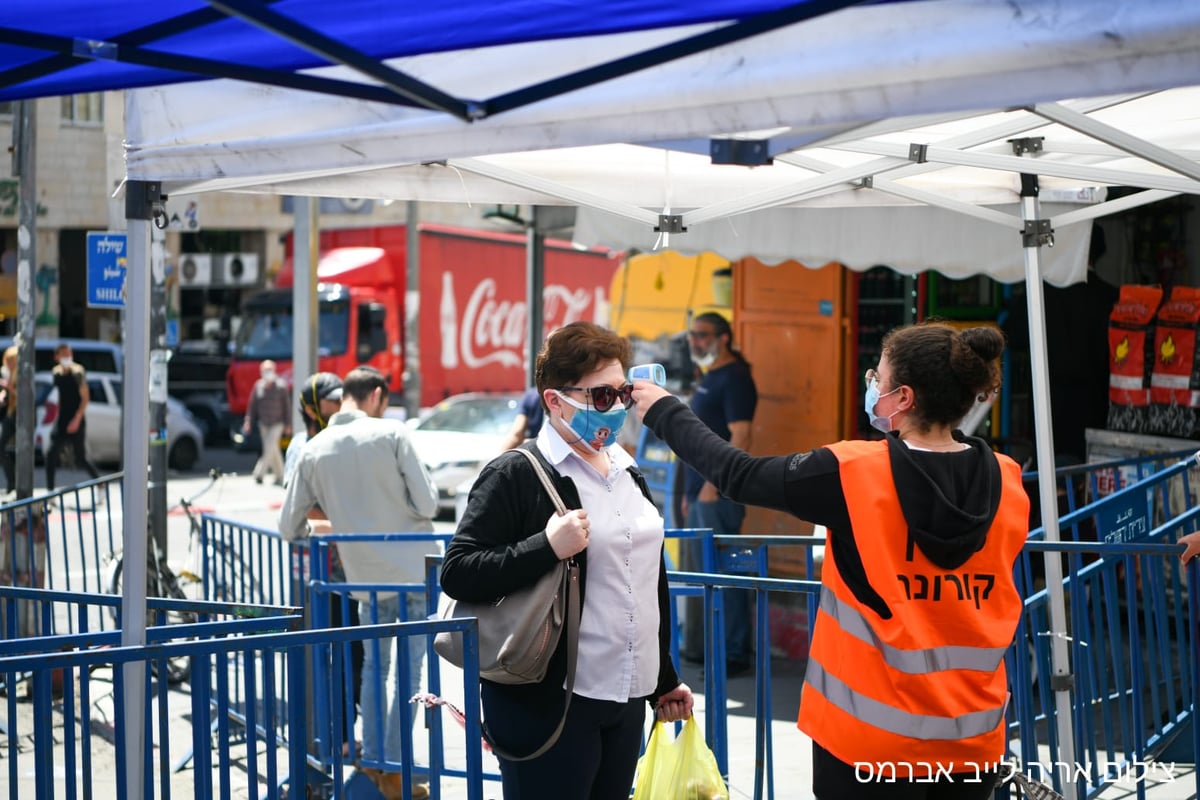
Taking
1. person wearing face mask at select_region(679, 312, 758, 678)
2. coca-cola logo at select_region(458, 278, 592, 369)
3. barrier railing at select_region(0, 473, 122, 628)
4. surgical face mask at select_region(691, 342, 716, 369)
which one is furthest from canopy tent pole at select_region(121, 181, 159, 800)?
coca-cola logo at select_region(458, 278, 592, 369)

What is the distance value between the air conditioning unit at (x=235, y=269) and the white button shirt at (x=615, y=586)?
3245cm

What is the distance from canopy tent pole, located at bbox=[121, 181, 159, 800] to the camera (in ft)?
11.3

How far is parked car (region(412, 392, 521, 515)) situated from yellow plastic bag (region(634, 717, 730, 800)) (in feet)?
40.1

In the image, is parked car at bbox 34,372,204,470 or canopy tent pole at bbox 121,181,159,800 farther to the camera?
parked car at bbox 34,372,204,470

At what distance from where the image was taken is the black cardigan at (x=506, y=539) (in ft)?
11.3

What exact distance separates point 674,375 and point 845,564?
313 inches

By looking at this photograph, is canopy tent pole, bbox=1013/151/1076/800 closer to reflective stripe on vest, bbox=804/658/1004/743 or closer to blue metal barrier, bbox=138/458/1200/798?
blue metal barrier, bbox=138/458/1200/798

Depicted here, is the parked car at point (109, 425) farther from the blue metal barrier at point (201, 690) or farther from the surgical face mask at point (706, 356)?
the blue metal barrier at point (201, 690)

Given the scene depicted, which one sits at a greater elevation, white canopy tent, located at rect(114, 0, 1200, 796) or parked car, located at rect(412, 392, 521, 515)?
white canopy tent, located at rect(114, 0, 1200, 796)

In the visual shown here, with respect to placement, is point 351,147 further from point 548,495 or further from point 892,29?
point 892,29

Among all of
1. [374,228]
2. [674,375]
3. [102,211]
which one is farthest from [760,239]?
[102,211]

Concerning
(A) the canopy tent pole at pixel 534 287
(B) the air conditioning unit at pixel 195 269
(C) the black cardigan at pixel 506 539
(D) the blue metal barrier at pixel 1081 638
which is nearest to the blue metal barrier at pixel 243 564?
(D) the blue metal barrier at pixel 1081 638

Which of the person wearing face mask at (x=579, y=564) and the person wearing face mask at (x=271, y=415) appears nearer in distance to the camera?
the person wearing face mask at (x=579, y=564)

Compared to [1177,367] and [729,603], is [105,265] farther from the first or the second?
[1177,367]
